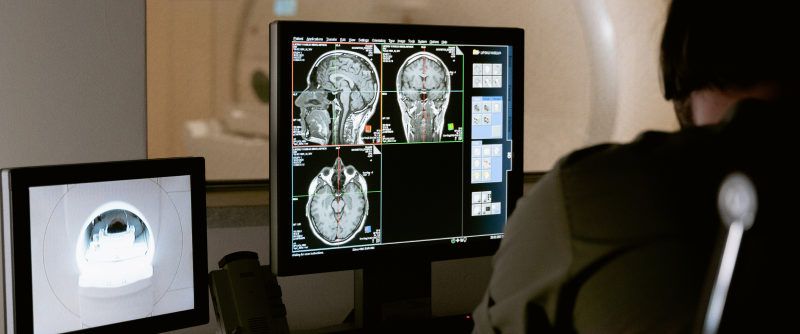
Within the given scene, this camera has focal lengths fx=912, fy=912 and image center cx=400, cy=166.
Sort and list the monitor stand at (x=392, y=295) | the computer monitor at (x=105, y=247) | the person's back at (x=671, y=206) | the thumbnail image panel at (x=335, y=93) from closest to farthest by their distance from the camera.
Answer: the person's back at (x=671, y=206), the computer monitor at (x=105, y=247), the thumbnail image panel at (x=335, y=93), the monitor stand at (x=392, y=295)

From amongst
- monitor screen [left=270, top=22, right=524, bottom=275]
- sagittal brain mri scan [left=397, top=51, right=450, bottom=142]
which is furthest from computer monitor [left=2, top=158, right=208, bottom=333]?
sagittal brain mri scan [left=397, top=51, right=450, bottom=142]

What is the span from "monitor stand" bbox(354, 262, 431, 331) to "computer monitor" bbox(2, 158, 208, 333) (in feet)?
1.10

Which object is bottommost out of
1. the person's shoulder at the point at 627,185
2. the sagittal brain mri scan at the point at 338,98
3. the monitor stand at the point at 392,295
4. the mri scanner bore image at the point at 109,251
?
the monitor stand at the point at 392,295

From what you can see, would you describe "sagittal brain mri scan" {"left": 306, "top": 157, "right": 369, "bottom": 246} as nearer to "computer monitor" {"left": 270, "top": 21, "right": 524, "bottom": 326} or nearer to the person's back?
"computer monitor" {"left": 270, "top": 21, "right": 524, "bottom": 326}

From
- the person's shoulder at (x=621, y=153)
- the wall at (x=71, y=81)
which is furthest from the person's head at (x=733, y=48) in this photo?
the wall at (x=71, y=81)

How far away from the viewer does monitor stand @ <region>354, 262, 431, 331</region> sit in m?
1.81

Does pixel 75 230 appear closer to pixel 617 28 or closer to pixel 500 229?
pixel 500 229

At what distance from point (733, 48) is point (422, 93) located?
898mm

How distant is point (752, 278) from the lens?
2.58 feet

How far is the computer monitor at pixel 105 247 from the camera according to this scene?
54.4 inches

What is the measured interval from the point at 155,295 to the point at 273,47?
0.48 metres

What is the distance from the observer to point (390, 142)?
1.75m

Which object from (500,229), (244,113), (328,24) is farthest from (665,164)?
(244,113)

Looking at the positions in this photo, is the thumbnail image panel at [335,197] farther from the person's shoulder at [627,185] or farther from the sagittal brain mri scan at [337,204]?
the person's shoulder at [627,185]
